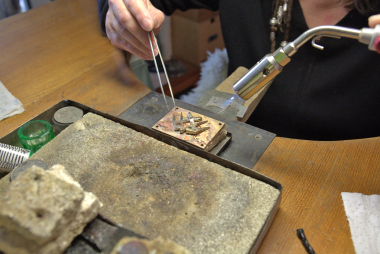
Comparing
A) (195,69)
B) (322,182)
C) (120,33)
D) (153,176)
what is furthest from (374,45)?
(195,69)

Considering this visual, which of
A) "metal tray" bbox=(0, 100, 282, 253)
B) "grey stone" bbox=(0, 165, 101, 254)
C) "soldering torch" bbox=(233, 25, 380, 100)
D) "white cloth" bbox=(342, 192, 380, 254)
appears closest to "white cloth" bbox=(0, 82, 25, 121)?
"metal tray" bbox=(0, 100, 282, 253)

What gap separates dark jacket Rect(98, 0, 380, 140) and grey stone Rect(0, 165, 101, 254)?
0.86 m

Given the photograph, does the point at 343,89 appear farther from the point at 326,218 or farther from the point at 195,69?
the point at 195,69

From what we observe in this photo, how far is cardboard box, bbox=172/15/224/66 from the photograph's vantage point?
7.12 feet

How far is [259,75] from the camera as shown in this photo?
0.65 metres

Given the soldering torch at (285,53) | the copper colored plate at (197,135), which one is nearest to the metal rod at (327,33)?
the soldering torch at (285,53)

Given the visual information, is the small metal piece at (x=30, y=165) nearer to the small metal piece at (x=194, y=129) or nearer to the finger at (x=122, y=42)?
the small metal piece at (x=194, y=129)

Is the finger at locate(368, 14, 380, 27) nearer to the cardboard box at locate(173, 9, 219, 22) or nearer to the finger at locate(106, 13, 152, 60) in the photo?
the finger at locate(106, 13, 152, 60)

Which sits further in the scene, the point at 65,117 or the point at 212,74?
the point at 212,74

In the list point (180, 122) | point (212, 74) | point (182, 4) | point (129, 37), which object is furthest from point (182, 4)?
point (180, 122)

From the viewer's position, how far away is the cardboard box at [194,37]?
85.4 inches

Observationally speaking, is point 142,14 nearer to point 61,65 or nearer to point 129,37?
point 129,37

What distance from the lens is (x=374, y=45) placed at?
507mm

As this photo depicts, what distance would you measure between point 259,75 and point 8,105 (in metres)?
0.77
